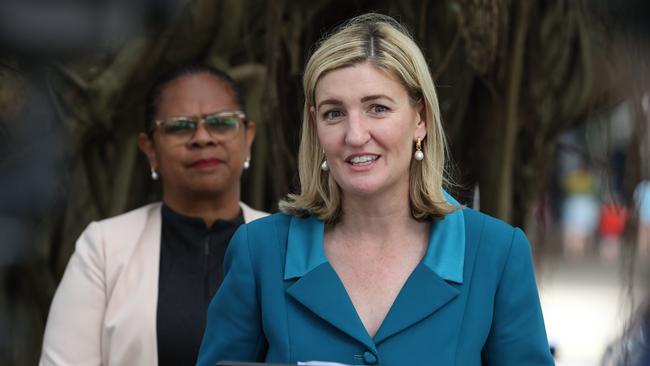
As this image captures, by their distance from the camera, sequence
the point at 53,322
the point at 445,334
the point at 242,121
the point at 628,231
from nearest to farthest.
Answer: the point at 445,334, the point at 53,322, the point at 242,121, the point at 628,231

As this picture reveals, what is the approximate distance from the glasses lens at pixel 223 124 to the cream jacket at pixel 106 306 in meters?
0.32

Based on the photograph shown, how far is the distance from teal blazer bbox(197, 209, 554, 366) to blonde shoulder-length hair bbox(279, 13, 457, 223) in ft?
0.18

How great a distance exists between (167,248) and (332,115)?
991mm

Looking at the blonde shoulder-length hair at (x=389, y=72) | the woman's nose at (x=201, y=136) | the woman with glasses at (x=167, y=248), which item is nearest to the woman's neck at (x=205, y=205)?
the woman with glasses at (x=167, y=248)

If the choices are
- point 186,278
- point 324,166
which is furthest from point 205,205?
point 324,166

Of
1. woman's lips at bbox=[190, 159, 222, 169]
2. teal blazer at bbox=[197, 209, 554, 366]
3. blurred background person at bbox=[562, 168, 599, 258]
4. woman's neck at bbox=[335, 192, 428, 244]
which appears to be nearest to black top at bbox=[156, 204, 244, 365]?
woman's lips at bbox=[190, 159, 222, 169]

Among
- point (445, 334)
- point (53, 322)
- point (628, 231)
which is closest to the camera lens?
point (445, 334)

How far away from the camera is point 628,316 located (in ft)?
11.9

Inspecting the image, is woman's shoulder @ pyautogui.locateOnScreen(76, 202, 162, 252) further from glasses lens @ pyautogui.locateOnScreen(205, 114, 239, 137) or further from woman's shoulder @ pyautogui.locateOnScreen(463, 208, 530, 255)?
woman's shoulder @ pyautogui.locateOnScreen(463, 208, 530, 255)

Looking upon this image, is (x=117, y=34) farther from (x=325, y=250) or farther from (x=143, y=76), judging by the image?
(x=325, y=250)

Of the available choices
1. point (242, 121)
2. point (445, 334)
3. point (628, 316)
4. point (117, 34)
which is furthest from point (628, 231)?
point (445, 334)

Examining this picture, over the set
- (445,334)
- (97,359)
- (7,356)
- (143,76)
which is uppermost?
(143,76)

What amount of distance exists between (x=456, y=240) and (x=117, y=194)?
1.85m

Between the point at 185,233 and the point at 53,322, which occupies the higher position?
the point at 185,233
